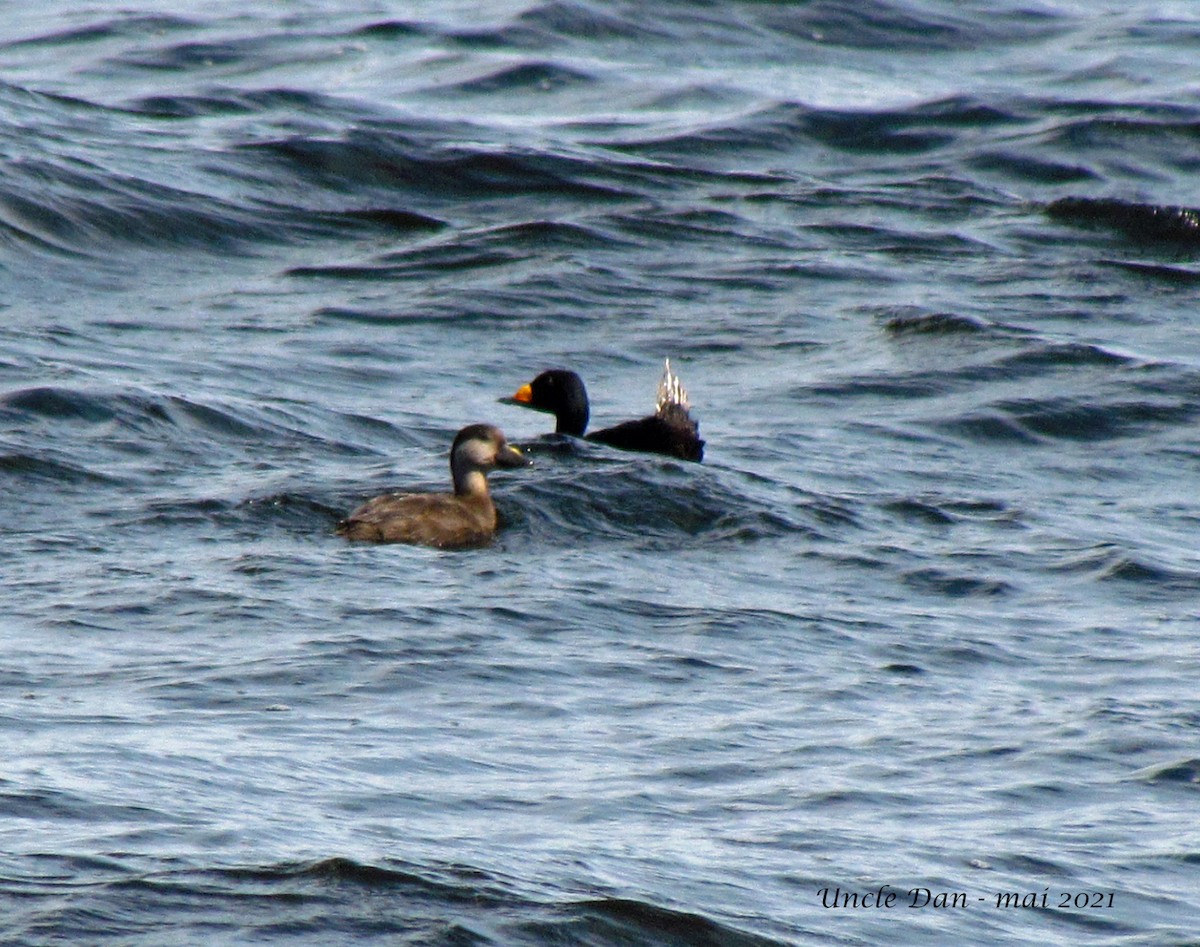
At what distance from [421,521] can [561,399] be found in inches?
110

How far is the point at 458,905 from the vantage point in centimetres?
597

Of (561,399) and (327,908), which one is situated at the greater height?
(327,908)

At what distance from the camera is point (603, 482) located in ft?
39.1

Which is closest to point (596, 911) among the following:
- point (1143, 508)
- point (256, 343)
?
point (1143, 508)

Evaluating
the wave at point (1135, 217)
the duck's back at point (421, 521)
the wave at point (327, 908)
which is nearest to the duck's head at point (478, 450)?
the duck's back at point (421, 521)

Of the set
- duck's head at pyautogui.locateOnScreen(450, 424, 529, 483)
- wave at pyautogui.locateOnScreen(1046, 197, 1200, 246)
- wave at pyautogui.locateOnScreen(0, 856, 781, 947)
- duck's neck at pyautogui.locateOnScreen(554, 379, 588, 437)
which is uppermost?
wave at pyautogui.locateOnScreen(1046, 197, 1200, 246)

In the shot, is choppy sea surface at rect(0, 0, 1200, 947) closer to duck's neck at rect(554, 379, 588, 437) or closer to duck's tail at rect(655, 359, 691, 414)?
duck's neck at rect(554, 379, 588, 437)

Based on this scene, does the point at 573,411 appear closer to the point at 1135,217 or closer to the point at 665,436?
the point at 665,436

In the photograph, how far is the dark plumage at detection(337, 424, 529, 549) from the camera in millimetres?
10766

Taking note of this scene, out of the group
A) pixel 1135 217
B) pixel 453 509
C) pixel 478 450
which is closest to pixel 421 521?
pixel 453 509

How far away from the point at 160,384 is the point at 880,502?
14.2ft

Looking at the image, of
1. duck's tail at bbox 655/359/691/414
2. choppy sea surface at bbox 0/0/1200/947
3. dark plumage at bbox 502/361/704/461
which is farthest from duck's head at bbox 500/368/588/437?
duck's tail at bbox 655/359/691/414

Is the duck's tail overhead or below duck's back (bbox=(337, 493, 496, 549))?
overhead

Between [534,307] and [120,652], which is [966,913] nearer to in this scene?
[120,652]
